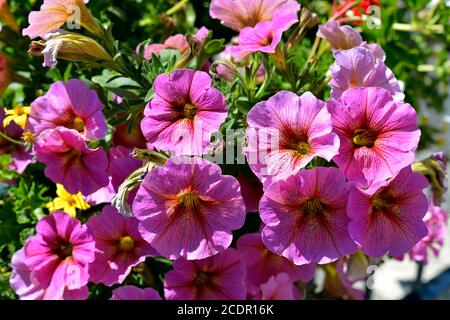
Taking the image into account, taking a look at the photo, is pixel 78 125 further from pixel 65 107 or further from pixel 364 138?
pixel 364 138

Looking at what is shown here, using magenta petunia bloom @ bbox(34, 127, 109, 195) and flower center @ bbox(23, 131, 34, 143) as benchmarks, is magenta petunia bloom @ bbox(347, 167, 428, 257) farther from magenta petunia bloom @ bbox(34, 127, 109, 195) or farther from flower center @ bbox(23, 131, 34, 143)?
flower center @ bbox(23, 131, 34, 143)

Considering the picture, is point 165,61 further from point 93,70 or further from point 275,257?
point 275,257

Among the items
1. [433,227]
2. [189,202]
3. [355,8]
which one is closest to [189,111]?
[189,202]

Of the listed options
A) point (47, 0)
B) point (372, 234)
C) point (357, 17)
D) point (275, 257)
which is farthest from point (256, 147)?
point (357, 17)

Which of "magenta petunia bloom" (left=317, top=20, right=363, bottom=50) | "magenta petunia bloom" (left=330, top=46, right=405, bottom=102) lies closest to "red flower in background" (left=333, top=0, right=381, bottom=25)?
"magenta petunia bloom" (left=317, top=20, right=363, bottom=50)

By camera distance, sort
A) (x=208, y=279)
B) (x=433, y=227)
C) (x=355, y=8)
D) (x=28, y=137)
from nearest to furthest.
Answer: (x=28, y=137) < (x=208, y=279) < (x=355, y=8) < (x=433, y=227)

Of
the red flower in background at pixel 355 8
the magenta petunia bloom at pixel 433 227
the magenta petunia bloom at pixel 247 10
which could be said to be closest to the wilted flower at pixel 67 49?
the magenta petunia bloom at pixel 247 10

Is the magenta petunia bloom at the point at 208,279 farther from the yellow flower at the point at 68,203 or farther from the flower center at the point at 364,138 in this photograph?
the flower center at the point at 364,138
